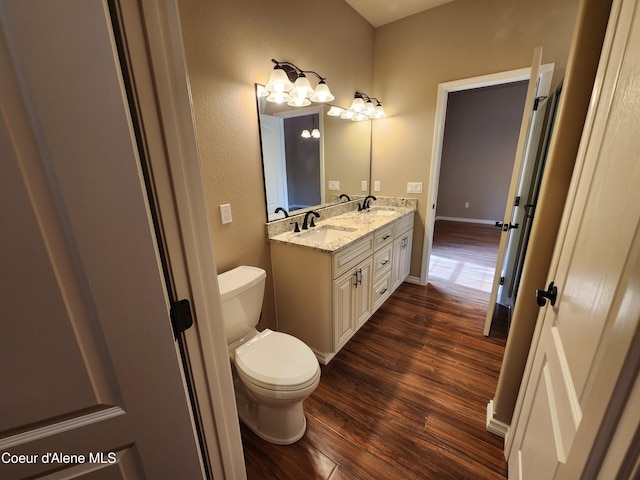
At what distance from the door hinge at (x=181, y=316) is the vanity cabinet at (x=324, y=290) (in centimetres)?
103

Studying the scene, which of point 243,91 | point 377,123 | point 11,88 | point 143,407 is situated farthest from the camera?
point 377,123

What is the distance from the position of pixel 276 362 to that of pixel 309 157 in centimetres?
167

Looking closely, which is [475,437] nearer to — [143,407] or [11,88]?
[143,407]

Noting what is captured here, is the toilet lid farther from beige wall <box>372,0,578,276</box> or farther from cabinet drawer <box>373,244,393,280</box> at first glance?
beige wall <box>372,0,578,276</box>

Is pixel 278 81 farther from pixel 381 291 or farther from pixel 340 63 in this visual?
pixel 381 291

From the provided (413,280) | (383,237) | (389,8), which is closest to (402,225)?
(383,237)

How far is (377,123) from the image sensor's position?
294 centimetres

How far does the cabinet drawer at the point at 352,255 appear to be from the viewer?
5.65 feet

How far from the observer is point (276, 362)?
4.34ft

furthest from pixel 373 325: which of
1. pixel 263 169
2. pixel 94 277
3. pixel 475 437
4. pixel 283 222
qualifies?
pixel 94 277

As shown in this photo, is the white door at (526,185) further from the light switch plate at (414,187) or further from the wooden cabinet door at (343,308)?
the wooden cabinet door at (343,308)

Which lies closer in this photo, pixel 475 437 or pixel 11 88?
pixel 11 88

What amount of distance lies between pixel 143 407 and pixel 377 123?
3065 millimetres

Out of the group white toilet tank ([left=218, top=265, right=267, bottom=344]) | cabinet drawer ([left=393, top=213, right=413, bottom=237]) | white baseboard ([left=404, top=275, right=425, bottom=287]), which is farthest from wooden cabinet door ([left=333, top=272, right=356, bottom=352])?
white baseboard ([left=404, top=275, right=425, bottom=287])
